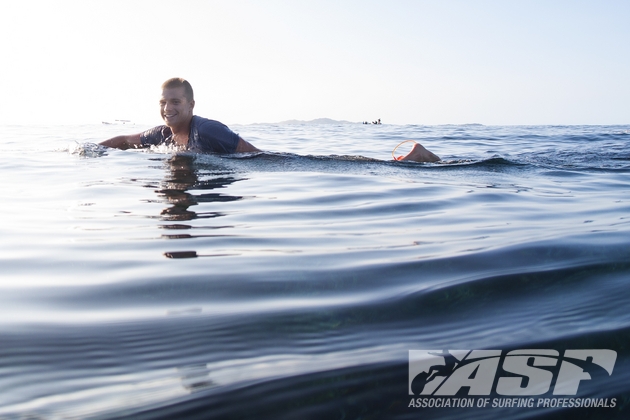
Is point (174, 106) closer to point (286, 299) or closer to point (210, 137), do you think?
point (210, 137)

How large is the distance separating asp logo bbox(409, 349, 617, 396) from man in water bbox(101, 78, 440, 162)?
20.0 ft

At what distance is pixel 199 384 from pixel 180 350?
0.22 meters

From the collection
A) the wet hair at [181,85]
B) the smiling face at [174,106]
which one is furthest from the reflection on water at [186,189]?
the wet hair at [181,85]

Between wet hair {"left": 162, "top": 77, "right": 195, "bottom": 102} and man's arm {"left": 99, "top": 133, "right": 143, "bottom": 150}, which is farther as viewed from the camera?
man's arm {"left": 99, "top": 133, "right": 143, "bottom": 150}

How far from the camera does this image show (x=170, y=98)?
726 centimetres

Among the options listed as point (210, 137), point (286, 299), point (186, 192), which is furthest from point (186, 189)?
point (286, 299)

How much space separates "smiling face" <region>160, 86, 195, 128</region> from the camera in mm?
7247

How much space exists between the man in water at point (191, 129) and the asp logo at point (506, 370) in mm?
6100

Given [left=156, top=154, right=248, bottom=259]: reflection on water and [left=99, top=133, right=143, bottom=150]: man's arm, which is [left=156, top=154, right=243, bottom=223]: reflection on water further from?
[left=99, top=133, right=143, bottom=150]: man's arm

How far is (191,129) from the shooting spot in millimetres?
7387

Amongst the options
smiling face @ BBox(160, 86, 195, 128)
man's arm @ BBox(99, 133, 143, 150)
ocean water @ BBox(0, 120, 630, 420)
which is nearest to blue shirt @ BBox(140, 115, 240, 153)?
smiling face @ BBox(160, 86, 195, 128)

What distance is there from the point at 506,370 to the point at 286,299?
79 centimetres

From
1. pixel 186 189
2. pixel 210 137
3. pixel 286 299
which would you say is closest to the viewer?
pixel 286 299

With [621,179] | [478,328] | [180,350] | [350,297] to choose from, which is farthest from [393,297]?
[621,179]
